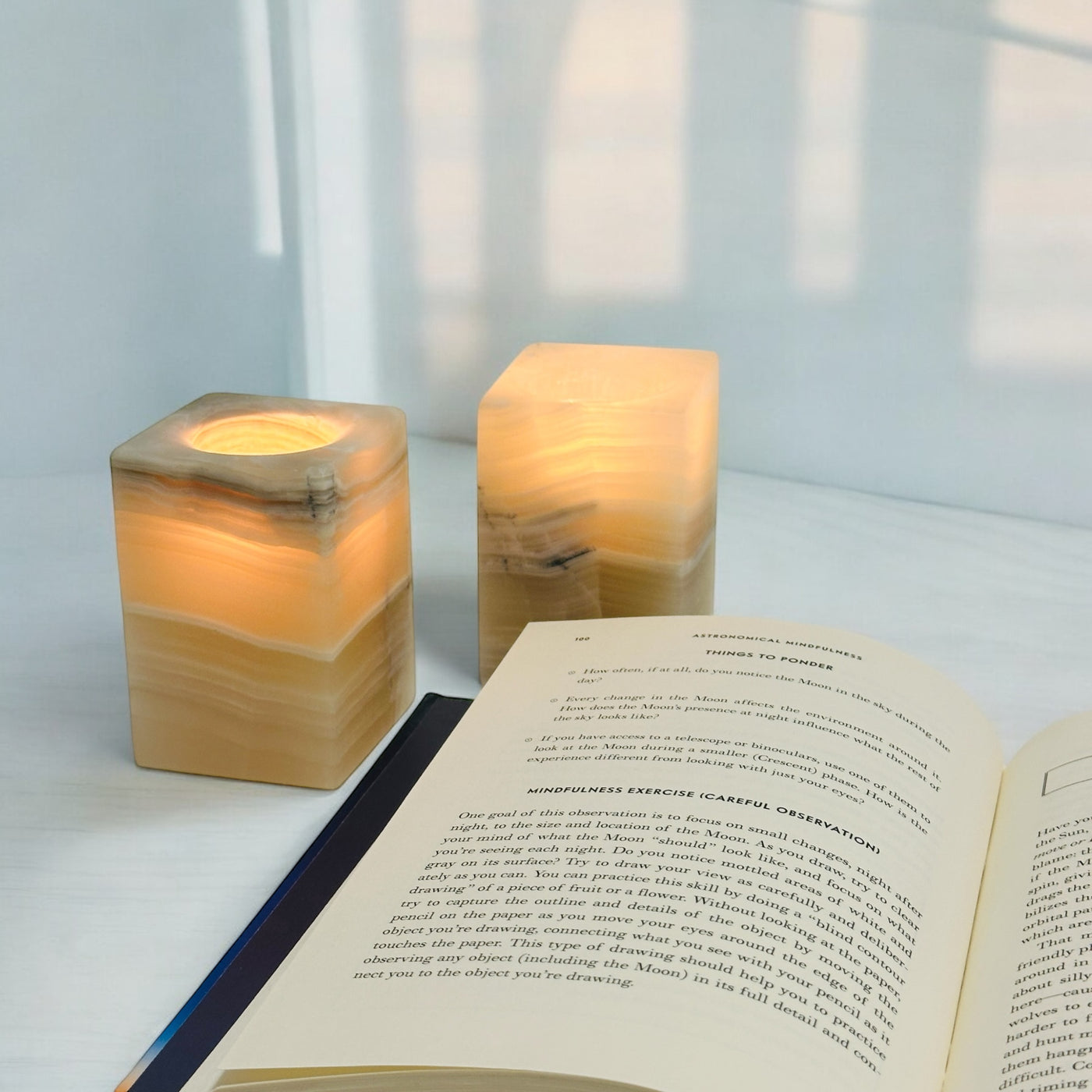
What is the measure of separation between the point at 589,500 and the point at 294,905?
0.78 feet

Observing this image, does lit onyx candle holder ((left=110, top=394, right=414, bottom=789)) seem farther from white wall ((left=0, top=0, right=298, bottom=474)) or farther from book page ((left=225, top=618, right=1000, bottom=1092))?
white wall ((left=0, top=0, right=298, bottom=474))

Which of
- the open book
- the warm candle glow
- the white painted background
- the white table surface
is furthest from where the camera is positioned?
the white painted background

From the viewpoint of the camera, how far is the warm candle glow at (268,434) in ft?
1.97

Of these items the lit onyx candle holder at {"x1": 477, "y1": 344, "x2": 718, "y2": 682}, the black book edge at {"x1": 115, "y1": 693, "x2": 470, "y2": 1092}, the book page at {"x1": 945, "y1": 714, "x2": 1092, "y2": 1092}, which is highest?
the lit onyx candle holder at {"x1": 477, "y1": 344, "x2": 718, "y2": 682}

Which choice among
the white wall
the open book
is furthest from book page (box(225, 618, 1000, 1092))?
the white wall

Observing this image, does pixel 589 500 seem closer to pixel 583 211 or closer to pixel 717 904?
pixel 717 904

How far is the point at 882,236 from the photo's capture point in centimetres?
86

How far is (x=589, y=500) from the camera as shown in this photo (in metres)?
0.62

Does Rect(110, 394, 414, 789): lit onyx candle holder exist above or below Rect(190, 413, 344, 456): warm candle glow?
below

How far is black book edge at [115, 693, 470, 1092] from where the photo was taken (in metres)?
0.40

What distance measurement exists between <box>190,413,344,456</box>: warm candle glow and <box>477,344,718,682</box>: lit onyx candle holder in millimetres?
78

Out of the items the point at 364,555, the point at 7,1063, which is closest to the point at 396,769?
the point at 364,555

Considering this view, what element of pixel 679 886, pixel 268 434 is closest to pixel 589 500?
pixel 268 434

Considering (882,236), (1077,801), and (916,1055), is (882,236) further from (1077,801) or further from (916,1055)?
(916,1055)
